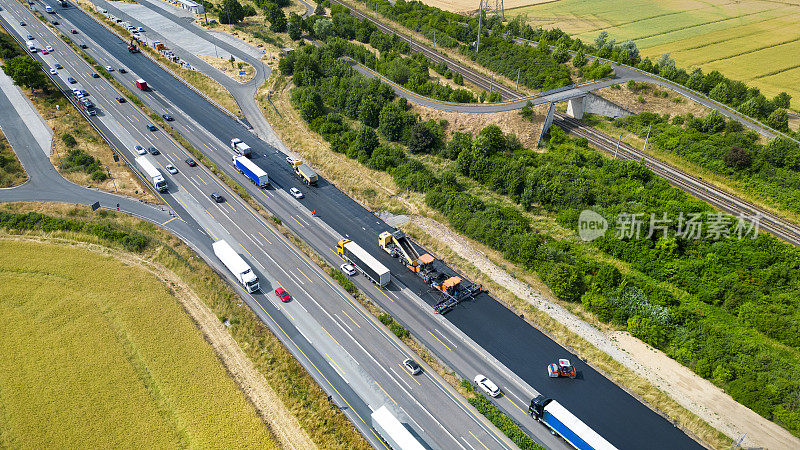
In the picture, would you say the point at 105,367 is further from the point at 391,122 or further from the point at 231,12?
the point at 231,12

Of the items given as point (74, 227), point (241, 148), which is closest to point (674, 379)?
point (241, 148)

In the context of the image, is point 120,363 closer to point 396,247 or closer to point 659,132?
point 396,247

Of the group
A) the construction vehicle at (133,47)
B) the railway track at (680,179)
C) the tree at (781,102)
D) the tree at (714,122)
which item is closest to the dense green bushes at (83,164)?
the construction vehicle at (133,47)

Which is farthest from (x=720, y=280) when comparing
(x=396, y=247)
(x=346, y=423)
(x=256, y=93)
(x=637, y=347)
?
(x=256, y=93)

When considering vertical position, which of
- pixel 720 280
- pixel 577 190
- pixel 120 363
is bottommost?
pixel 120 363

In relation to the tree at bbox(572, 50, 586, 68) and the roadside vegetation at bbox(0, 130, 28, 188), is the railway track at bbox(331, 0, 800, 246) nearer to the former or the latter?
the tree at bbox(572, 50, 586, 68)

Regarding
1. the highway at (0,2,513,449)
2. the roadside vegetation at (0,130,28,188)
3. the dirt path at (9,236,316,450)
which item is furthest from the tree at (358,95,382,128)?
the roadside vegetation at (0,130,28,188)

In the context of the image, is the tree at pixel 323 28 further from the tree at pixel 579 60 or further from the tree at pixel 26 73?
the tree at pixel 579 60
